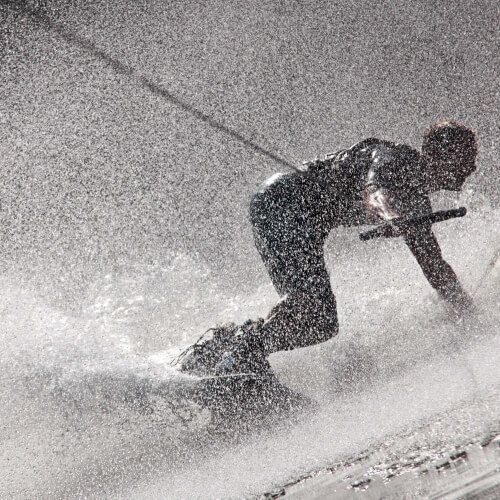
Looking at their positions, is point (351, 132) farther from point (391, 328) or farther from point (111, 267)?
point (391, 328)

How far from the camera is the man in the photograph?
2.86 meters

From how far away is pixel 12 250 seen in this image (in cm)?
597

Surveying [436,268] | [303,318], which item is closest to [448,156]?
[436,268]

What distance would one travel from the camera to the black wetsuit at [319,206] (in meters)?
2.91

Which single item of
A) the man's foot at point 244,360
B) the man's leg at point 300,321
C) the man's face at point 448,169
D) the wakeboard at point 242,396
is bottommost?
the wakeboard at point 242,396

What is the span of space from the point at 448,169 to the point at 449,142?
122 millimetres

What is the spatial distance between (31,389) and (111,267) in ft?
10.4

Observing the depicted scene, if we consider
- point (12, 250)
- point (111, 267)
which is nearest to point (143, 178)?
point (111, 267)

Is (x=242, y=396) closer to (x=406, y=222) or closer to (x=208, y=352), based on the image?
(x=208, y=352)

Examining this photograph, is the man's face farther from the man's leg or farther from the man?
the man's leg

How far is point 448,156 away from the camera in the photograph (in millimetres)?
3080


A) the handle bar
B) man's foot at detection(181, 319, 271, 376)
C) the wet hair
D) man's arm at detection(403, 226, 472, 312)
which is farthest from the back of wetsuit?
the handle bar

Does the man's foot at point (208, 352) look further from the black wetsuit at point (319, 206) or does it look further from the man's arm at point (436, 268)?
the man's arm at point (436, 268)

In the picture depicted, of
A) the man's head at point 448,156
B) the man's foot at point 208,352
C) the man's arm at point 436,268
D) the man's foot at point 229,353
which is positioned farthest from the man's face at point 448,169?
the man's foot at point 208,352
